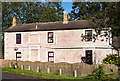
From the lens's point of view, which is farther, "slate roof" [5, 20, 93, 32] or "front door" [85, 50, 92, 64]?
"slate roof" [5, 20, 93, 32]

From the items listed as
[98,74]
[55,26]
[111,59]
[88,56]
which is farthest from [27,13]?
[98,74]

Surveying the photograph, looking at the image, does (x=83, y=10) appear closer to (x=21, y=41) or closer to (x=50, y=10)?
(x=50, y=10)

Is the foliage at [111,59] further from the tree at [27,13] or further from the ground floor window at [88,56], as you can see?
the tree at [27,13]

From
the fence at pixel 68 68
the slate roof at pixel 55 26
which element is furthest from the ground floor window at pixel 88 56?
the fence at pixel 68 68

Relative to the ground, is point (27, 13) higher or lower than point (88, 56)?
higher

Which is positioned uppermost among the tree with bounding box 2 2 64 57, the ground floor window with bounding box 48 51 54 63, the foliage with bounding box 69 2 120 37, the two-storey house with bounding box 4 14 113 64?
the tree with bounding box 2 2 64 57

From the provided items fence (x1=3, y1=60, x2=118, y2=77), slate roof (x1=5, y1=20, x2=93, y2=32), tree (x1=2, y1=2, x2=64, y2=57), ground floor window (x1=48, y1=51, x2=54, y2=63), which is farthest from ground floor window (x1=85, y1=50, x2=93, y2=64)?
tree (x1=2, y1=2, x2=64, y2=57)

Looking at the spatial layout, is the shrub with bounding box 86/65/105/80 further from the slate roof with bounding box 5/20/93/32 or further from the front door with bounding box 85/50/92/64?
the slate roof with bounding box 5/20/93/32

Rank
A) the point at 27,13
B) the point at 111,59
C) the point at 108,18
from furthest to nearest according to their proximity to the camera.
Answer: the point at 27,13, the point at 111,59, the point at 108,18

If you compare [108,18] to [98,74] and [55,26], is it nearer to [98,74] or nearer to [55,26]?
[98,74]

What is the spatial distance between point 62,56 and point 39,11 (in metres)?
24.6

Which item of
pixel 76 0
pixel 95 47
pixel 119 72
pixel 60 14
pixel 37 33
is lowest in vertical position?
pixel 119 72

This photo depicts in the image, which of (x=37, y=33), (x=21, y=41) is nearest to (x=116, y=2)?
(x=37, y=33)

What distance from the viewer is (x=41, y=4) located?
171 feet
